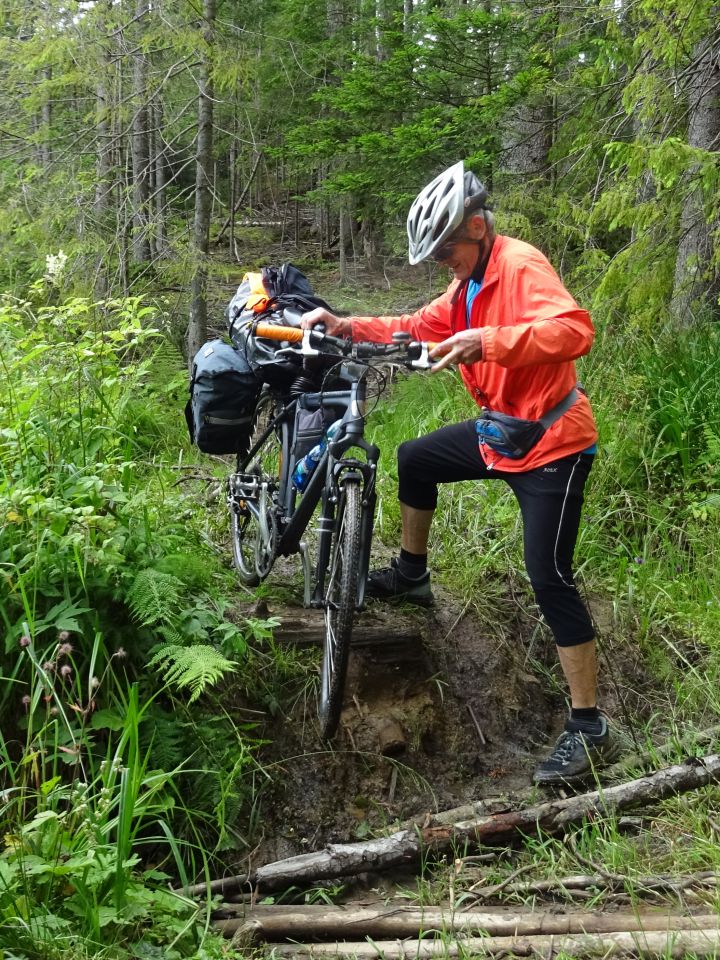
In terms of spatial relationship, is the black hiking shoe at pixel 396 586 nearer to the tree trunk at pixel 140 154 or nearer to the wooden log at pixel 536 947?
the wooden log at pixel 536 947

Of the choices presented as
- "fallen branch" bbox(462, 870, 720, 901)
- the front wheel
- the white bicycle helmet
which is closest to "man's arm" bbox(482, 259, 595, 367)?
the white bicycle helmet

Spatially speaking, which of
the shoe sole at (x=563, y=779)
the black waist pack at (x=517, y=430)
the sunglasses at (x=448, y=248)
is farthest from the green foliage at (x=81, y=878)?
the sunglasses at (x=448, y=248)

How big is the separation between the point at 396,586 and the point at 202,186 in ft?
16.7

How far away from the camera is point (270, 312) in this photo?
4512mm

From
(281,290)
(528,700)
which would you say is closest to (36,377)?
(281,290)

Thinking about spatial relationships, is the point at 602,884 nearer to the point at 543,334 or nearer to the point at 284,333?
the point at 543,334

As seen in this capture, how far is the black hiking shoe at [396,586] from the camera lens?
4.78 m

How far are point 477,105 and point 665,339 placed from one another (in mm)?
3367

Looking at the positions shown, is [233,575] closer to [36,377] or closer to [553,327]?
[36,377]

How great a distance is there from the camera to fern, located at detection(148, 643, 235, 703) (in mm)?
3080

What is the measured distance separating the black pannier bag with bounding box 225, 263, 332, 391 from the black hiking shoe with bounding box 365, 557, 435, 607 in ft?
3.98

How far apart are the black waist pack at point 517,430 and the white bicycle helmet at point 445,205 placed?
828 millimetres

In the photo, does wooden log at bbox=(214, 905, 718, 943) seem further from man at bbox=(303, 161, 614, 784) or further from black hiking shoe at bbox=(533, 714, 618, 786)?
black hiking shoe at bbox=(533, 714, 618, 786)

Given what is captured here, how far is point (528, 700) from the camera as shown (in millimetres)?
4699
